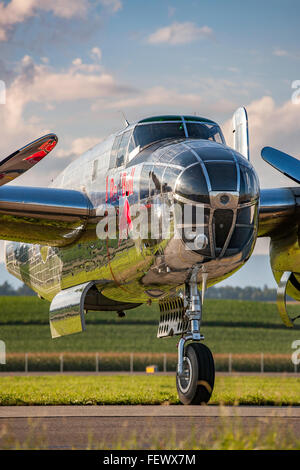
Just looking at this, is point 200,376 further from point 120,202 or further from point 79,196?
point 79,196

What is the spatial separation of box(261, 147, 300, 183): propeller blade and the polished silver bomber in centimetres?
3

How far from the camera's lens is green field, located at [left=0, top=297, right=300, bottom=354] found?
58281 millimetres

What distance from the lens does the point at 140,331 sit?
2537 inches

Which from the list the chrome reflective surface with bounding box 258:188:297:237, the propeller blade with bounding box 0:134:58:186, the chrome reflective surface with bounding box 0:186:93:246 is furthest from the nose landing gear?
the chrome reflective surface with bounding box 258:188:297:237

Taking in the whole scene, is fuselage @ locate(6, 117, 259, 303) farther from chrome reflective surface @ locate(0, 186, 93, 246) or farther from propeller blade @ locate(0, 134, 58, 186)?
propeller blade @ locate(0, 134, 58, 186)

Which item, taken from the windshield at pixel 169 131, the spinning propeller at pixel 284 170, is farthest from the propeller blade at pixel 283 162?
the windshield at pixel 169 131

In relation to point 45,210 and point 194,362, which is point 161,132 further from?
point 194,362

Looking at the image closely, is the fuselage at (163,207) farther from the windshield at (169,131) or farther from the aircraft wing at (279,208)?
the aircraft wing at (279,208)

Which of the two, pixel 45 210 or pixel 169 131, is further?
pixel 45 210

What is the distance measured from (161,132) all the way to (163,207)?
2.37 m

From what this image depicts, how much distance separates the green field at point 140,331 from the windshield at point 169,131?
4380cm

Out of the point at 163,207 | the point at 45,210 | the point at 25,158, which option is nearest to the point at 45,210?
the point at 45,210

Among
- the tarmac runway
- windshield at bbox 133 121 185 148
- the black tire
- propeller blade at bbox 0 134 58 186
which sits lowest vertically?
the tarmac runway

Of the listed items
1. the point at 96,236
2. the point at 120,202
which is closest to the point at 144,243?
the point at 120,202
